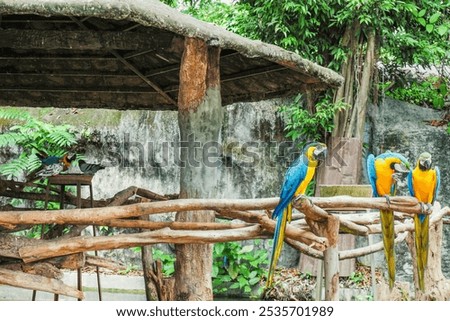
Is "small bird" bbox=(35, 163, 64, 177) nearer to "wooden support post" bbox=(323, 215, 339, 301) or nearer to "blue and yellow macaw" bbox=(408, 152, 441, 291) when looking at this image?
"wooden support post" bbox=(323, 215, 339, 301)

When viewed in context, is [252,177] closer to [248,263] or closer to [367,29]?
[248,263]

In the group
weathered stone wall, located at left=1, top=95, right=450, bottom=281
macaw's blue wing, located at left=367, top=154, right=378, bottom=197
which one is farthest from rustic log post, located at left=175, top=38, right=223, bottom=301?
weathered stone wall, located at left=1, top=95, right=450, bottom=281

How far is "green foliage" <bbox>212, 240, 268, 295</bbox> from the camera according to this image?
6.54m

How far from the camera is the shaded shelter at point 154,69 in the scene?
3197mm

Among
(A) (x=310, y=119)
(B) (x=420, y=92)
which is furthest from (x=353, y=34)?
(B) (x=420, y=92)

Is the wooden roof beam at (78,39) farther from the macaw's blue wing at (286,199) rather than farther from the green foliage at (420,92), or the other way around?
the green foliage at (420,92)

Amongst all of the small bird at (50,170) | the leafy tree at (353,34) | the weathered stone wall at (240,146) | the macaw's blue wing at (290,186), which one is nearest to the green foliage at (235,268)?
the weathered stone wall at (240,146)

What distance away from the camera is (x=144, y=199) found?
468 centimetres

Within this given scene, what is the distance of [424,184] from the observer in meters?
3.38

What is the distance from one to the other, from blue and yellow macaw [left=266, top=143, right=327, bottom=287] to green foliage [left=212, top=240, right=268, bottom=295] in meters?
3.34

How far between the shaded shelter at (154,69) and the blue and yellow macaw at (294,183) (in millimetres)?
506

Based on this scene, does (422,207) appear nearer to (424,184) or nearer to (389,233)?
(424,184)
